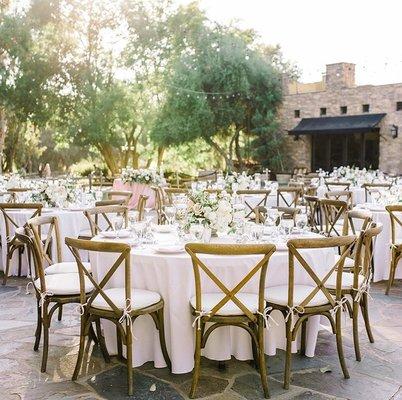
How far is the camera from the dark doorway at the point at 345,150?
23.1m

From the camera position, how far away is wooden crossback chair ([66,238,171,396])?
161 inches

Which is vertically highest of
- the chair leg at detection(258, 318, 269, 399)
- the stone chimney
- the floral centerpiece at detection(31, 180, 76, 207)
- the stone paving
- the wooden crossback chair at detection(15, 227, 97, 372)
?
the stone chimney

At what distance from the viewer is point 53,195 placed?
836cm

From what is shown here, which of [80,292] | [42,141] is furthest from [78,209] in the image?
[42,141]

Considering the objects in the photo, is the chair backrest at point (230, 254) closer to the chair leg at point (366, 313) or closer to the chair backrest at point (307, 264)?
the chair backrest at point (307, 264)

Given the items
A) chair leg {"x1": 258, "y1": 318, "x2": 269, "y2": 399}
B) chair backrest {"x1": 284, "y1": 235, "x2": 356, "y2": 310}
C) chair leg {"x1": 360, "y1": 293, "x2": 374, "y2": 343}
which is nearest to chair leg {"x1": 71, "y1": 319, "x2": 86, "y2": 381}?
chair leg {"x1": 258, "y1": 318, "x2": 269, "y2": 399}

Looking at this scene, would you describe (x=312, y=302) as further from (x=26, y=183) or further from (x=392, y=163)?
(x=392, y=163)

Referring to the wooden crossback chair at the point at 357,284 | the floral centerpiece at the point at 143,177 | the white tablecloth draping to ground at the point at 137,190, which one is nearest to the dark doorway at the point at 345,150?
the white tablecloth draping to ground at the point at 137,190

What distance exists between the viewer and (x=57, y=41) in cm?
2666

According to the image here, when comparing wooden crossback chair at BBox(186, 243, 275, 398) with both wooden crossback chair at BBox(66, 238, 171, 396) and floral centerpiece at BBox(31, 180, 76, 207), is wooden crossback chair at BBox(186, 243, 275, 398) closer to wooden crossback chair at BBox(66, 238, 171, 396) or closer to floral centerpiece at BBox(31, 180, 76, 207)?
wooden crossback chair at BBox(66, 238, 171, 396)

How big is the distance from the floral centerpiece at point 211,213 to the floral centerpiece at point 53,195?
356 centimetres

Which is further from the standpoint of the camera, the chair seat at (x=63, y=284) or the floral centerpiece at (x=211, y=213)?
the floral centerpiece at (x=211, y=213)

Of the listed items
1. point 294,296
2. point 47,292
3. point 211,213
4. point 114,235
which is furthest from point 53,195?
point 294,296

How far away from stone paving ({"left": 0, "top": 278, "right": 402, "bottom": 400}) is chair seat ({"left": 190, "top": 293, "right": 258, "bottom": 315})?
0.62 m
